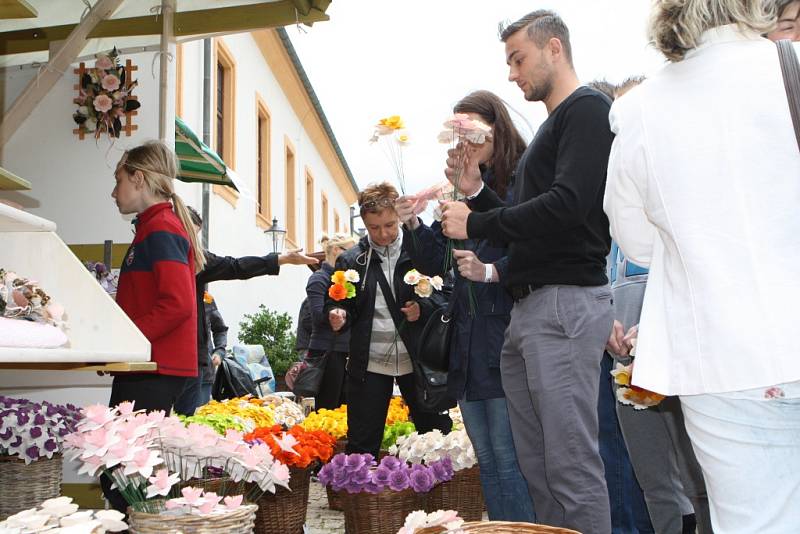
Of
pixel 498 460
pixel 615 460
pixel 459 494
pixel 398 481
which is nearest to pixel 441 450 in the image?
pixel 459 494

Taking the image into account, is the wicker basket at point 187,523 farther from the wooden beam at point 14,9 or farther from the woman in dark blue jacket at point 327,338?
the woman in dark blue jacket at point 327,338

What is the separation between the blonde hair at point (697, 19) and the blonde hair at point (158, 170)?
236cm

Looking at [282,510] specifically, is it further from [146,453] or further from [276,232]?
[276,232]

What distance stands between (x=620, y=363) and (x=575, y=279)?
726mm

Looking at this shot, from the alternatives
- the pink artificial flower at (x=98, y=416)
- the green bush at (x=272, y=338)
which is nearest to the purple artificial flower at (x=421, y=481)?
the pink artificial flower at (x=98, y=416)

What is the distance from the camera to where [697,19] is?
1.77m

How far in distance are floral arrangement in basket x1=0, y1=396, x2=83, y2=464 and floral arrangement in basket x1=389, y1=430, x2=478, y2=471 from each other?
5.68ft

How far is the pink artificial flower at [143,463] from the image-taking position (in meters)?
2.20

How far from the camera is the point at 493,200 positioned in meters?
3.12

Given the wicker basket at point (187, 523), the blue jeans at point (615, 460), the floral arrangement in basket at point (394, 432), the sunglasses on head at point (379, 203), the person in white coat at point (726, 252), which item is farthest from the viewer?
the floral arrangement in basket at point (394, 432)

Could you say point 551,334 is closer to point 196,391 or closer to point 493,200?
point 493,200

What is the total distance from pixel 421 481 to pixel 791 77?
2.88 metres

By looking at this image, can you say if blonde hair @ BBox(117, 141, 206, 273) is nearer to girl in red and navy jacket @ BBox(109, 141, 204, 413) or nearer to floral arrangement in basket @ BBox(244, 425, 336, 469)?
girl in red and navy jacket @ BBox(109, 141, 204, 413)

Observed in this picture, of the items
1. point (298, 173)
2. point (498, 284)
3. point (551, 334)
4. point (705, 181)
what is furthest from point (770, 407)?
point (298, 173)
